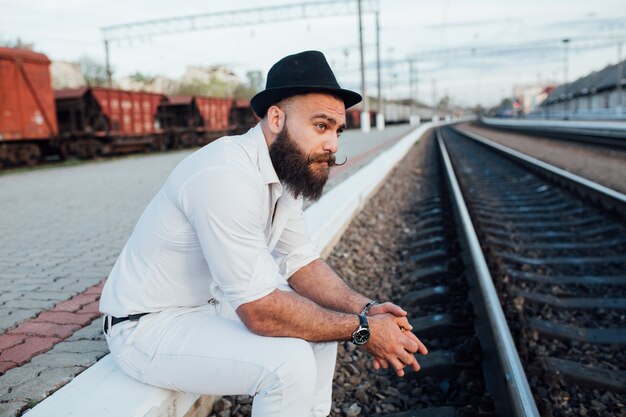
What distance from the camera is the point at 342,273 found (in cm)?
521

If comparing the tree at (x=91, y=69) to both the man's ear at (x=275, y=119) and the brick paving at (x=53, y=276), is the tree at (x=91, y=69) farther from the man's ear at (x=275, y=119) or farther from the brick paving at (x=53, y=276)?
the man's ear at (x=275, y=119)

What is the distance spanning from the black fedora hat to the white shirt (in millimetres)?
166

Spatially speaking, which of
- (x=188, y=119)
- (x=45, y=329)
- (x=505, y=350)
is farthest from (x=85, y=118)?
(x=505, y=350)

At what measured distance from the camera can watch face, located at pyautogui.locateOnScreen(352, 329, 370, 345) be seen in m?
2.30

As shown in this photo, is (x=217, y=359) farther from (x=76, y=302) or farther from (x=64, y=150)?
(x=64, y=150)

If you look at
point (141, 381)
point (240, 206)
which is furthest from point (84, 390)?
point (240, 206)

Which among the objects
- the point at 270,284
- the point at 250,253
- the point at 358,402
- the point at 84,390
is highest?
the point at 250,253

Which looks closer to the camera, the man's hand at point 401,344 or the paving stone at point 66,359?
the man's hand at point 401,344

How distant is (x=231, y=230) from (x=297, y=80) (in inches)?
28.5

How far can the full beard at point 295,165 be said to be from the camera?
239 cm

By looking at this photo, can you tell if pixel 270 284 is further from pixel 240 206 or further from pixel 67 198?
pixel 67 198

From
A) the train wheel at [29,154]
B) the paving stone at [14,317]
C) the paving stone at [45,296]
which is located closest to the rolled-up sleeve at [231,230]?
the paving stone at [14,317]

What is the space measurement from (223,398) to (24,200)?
7613 millimetres

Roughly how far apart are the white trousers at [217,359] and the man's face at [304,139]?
694mm
